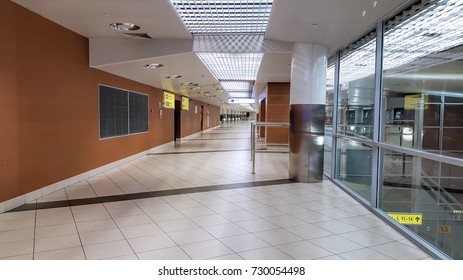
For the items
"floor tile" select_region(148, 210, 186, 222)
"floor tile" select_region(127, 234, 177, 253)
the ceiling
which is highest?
the ceiling

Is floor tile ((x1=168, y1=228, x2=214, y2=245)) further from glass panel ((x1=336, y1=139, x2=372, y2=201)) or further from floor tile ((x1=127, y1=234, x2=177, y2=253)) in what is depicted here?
glass panel ((x1=336, y1=139, x2=372, y2=201))

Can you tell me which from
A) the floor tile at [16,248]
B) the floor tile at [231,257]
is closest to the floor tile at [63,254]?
the floor tile at [16,248]

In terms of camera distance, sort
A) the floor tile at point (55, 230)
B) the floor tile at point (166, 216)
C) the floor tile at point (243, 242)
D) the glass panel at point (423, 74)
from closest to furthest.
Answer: the floor tile at point (243, 242) → the floor tile at point (55, 230) → the floor tile at point (166, 216) → the glass panel at point (423, 74)

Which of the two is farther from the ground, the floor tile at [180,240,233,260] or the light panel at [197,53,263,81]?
the light panel at [197,53,263,81]

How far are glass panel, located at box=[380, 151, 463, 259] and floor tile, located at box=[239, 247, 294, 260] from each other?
19.3 ft

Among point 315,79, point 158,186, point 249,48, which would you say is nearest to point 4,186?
point 158,186

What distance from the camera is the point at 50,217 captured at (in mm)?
3621

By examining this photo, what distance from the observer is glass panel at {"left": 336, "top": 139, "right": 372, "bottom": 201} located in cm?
597

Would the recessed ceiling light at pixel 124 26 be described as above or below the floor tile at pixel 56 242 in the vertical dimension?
above

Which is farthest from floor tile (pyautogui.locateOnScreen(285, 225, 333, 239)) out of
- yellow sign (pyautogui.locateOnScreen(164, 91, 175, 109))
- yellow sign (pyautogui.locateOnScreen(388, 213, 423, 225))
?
yellow sign (pyautogui.locateOnScreen(164, 91, 175, 109))

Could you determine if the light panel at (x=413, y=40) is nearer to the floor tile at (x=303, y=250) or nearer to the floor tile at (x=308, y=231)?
the floor tile at (x=308, y=231)

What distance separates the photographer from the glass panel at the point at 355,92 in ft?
18.5

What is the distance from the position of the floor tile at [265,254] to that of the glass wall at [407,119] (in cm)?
130

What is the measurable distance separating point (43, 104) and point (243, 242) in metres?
3.57
